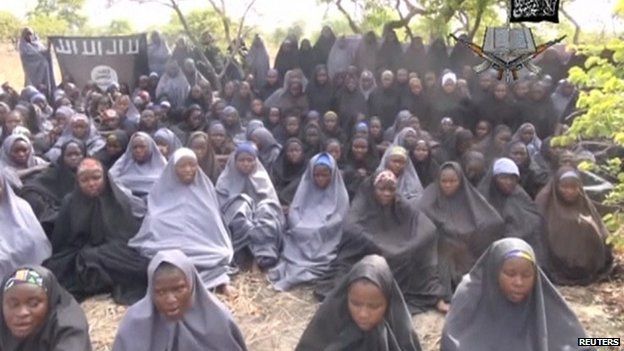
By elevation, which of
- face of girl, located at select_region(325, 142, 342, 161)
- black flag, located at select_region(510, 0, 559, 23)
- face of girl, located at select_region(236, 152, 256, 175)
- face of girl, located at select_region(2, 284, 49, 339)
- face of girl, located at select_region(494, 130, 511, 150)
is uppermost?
Result: black flag, located at select_region(510, 0, 559, 23)

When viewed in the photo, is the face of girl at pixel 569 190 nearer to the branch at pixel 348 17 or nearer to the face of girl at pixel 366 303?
the face of girl at pixel 366 303

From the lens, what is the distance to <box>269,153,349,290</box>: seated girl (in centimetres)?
502

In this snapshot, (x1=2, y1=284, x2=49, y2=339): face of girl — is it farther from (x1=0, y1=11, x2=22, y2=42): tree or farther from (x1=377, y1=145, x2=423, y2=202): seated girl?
(x1=0, y1=11, x2=22, y2=42): tree

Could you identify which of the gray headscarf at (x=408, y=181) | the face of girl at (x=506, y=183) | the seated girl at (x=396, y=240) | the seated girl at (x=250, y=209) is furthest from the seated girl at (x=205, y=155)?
the face of girl at (x=506, y=183)

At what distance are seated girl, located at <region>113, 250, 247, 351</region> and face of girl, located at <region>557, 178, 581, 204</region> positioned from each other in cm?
296

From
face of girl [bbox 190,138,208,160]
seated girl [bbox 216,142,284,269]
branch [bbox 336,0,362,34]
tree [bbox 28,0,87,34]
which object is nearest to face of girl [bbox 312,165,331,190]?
seated girl [bbox 216,142,284,269]

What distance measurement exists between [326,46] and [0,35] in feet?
57.1

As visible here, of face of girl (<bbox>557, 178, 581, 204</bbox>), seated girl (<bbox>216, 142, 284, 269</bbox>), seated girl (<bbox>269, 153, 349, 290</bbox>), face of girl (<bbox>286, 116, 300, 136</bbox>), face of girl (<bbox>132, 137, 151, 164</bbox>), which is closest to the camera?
face of girl (<bbox>557, 178, 581, 204</bbox>)

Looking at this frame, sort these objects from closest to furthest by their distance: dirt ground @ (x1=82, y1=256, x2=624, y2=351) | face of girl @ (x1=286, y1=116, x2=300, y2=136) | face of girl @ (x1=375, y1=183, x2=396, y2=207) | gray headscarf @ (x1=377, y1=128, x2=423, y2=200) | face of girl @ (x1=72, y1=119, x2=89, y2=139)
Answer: dirt ground @ (x1=82, y1=256, x2=624, y2=351) → face of girl @ (x1=375, y1=183, x2=396, y2=207) → gray headscarf @ (x1=377, y1=128, x2=423, y2=200) → face of girl @ (x1=72, y1=119, x2=89, y2=139) → face of girl @ (x1=286, y1=116, x2=300, y2=136)

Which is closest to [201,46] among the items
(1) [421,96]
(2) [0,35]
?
(1) [421,96]

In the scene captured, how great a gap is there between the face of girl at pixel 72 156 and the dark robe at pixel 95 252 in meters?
0.95

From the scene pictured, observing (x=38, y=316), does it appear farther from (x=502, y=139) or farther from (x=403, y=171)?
(x=502, y=139)

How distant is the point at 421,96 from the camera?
28.9 ft

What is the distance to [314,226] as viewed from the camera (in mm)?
5285
